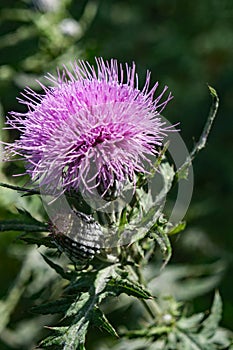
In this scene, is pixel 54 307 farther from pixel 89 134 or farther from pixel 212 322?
pixel 212 322

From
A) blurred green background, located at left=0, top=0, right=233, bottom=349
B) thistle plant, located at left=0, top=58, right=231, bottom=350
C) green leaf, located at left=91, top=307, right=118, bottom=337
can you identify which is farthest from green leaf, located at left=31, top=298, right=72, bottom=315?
blurred green background, located at left=0, top=0, right=233, bottom=349

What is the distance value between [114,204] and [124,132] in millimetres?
306

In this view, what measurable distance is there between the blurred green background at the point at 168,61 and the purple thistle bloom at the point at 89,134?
3.18 feet

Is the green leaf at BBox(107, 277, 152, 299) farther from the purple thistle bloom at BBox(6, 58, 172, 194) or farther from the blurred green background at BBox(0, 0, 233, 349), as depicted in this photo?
the blurred green background at BBox(0, 0, 233, 349)

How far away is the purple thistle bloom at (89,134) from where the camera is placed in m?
2.04

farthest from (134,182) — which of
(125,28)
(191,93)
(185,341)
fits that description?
(125,28)

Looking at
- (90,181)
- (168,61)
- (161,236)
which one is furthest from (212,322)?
(168,61)

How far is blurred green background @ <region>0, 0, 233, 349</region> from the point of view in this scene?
155 inches

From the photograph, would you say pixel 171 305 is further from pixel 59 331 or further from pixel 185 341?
pixel 59 331

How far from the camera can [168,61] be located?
5.56 meters

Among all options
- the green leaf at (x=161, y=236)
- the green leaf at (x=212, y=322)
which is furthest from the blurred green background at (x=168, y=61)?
the green leaf at (x=161, y=236)

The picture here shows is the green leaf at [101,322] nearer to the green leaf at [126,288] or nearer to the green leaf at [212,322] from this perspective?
the green leaf at [126,288]

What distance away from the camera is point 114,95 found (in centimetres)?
207

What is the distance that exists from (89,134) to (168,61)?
12.0 feet
